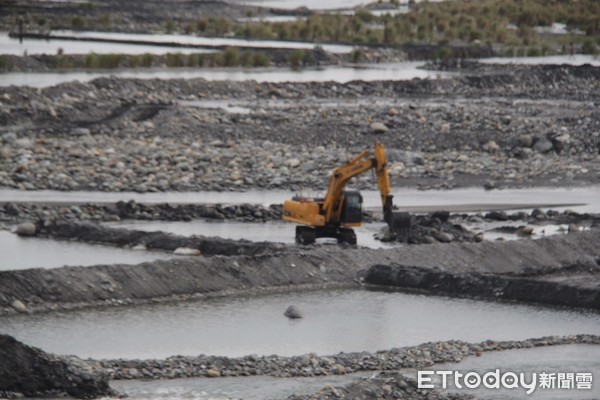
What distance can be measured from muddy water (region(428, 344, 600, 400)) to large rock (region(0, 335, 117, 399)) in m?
3.42

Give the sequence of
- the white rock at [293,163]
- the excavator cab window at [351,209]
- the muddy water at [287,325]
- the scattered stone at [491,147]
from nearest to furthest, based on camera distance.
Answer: the muddy water at [287,325] → the excavator cab window at [351,209] → the white rock at [293,163] → the scattered stone at [491,147]

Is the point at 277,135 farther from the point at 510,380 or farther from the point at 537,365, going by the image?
the point at 510,380

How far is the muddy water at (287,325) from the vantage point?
1670 cm

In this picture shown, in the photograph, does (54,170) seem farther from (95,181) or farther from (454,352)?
(454,352)

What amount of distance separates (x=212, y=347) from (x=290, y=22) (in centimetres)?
5252

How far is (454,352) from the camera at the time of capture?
16266 millimetres

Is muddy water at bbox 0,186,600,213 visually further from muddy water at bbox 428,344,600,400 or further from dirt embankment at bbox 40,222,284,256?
muddy water at bbox 428,344,600,400

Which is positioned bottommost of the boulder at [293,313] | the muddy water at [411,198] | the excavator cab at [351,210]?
the muddy water at [411,198]

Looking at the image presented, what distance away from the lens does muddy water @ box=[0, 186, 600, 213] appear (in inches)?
1080

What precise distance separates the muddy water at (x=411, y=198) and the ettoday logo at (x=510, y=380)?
11863mm

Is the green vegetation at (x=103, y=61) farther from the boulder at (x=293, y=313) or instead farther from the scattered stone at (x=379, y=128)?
the boulder at (x=293, y=313)

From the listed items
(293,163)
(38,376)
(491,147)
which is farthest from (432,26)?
(38,376)

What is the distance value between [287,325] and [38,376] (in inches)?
199

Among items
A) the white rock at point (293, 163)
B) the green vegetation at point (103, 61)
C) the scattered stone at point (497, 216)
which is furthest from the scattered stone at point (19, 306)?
the green vegetation at point (103, 61)
